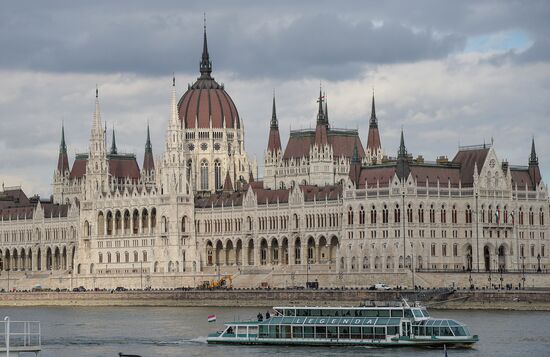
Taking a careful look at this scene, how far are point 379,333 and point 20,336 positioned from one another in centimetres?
2906

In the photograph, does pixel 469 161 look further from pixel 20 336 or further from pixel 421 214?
pixel 20 336

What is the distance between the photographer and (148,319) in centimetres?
15800

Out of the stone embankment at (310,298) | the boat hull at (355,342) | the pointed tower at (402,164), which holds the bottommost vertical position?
the boat hull at (355,342)

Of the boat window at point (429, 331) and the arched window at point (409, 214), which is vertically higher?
the arched window at point (409, 214)

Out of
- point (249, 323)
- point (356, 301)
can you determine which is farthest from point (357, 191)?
point (249, 323)

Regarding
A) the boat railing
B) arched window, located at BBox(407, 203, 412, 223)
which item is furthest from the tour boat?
arched window, located at BBox(407, 203, 412, 223)

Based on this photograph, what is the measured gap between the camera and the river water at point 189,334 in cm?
11700

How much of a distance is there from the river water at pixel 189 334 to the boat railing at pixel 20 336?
1730mm

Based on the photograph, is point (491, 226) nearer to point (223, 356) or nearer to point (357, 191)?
point (357, 191)

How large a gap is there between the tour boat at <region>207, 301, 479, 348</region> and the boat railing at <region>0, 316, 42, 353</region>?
46.4 feet

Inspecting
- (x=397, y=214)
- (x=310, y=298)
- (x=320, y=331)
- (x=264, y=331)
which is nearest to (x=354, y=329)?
(x=320, y=331)

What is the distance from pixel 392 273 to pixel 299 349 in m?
65.1

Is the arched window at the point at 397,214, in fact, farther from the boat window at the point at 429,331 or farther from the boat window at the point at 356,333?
the boat window at the point at 429,331

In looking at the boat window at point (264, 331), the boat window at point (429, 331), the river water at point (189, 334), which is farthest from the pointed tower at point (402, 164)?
the boat window at point (429, 331)
